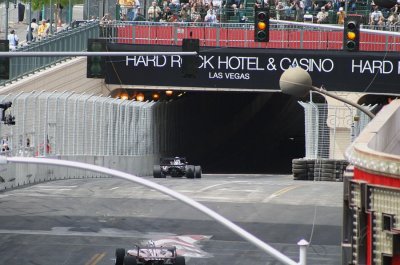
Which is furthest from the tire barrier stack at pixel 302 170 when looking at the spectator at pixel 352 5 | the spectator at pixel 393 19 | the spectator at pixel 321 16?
the spectator at pixel 352 5

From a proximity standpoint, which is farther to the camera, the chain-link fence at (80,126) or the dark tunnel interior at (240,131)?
the dark tunnel interior at (240,131)

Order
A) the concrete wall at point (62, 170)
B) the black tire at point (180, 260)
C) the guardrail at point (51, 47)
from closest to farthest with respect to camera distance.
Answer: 1. the black tire at point (180, 260)
2. the concrete wall at point (62, 170)
3. the guardrail at point (51, 47)

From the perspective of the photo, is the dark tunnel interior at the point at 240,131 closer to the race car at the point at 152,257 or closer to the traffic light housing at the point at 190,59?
the traffic light housing at the point at 190,59

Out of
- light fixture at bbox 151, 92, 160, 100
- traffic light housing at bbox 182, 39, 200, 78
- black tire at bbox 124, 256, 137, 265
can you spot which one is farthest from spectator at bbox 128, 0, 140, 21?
black tire at bbox 124, 256, 137, 265

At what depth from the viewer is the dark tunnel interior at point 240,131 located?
2862 inches

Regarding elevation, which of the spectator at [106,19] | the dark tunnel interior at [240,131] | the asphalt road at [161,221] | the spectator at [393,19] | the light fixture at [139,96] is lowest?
the dark tunnel interior at [240,131]

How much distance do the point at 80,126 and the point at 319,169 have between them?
32.1 ft

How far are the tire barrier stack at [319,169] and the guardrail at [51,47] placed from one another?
12.0 meters

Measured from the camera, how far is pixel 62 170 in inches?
2008

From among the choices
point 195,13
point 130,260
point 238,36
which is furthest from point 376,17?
point 130,260

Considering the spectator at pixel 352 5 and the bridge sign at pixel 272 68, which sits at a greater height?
the spectator at pixel 352 5

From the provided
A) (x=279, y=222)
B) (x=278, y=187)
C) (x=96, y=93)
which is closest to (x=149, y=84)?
(x=96, y=93)

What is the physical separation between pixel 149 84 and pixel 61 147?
1184 cm

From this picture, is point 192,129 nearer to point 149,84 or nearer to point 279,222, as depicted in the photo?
point 149,84
